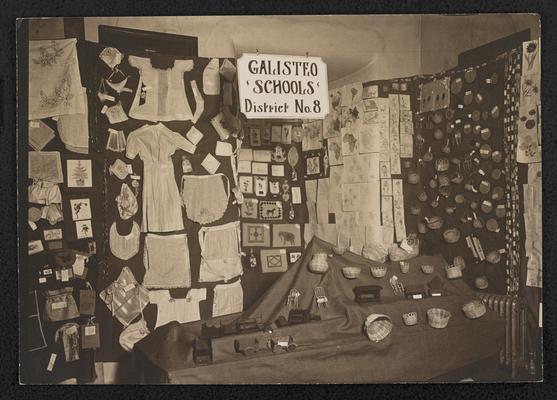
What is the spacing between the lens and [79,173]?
6.02ft

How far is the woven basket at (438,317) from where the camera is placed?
6.10ft

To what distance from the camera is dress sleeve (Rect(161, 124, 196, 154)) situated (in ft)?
6.03

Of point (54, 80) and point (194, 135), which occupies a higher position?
point (54, 80)

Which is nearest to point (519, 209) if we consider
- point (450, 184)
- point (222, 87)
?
point (450, 184)

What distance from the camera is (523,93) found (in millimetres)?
1835

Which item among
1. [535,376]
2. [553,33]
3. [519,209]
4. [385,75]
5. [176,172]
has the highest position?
[553,33]

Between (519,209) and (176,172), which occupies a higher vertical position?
(176,172)

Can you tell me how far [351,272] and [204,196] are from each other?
19.1 inches

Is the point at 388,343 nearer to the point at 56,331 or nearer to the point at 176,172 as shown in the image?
the point at 176,172

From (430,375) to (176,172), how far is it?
96 centimetres

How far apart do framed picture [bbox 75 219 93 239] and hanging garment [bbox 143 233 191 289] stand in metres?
0.17

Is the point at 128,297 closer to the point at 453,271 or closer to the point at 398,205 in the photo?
the point at 398,205

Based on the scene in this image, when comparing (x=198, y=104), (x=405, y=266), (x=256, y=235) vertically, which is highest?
(x=198, y=104)

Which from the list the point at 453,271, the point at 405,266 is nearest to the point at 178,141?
the point at 405,266
